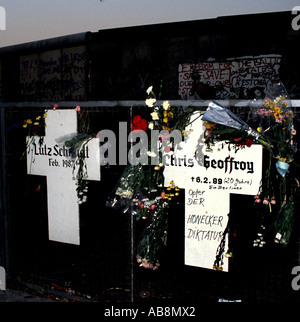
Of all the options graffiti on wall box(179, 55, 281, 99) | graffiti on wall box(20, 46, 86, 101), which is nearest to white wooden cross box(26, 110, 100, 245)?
graffiti on wall box(179, 55, 281, 99)

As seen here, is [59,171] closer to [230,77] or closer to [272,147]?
[272,147]

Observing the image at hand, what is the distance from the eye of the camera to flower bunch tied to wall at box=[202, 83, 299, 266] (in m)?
2.72

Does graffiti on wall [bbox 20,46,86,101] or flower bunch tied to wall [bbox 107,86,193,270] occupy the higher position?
graffiti on wall [bbox 20,46,86,101]

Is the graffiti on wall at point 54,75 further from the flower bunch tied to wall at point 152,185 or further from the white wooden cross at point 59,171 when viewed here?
the flower bunch tied to wall at point 152,185

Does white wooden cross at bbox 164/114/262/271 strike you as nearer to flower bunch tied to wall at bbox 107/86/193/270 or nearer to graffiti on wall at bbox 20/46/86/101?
flower bunch tied to wall at bbox 107/86/193/270

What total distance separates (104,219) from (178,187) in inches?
29.3

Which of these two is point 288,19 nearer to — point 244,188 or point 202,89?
point 202,89

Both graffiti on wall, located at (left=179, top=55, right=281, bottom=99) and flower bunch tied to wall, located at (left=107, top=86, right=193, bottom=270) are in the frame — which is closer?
flower bunch tied to wall, located at (left=107, top=86, right=193, bottom=270)

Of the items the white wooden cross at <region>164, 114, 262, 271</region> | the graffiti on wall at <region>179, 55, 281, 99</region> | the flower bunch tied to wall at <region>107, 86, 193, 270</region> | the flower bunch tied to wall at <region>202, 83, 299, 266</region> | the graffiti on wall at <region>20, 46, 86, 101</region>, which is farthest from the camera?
the graffiti on wall at <region>20, 46, 86, 101</region>

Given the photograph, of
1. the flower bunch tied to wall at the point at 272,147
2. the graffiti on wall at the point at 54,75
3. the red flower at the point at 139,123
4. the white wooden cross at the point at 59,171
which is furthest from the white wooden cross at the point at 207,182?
the graffiti on wall at the point at 54,75

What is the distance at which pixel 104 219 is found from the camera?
11.3 ft

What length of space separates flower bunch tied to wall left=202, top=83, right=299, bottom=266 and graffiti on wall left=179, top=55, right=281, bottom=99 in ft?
26.7

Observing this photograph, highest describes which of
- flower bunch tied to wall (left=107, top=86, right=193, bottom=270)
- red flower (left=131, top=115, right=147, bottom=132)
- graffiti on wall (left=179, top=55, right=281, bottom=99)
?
graffiti on wall (left=179, top=55, right=281, bottom=99)
